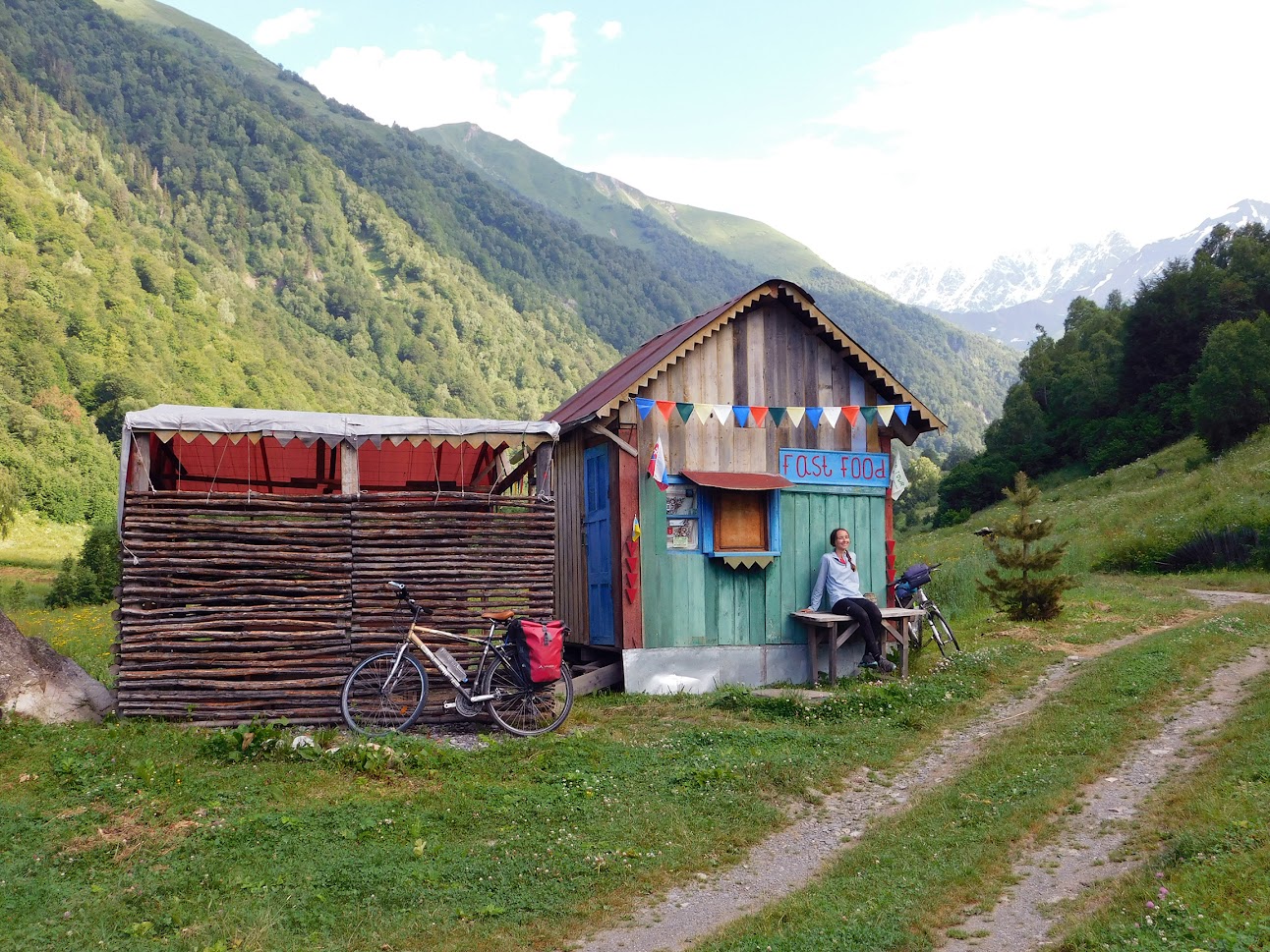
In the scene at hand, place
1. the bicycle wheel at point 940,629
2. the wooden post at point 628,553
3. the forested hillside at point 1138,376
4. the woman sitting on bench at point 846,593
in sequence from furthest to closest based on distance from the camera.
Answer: the forested hillside at point 1138,376 → the bicycle wheel at point 940,629 → the woman sitting on bench at point 846,593 → the wooden post at point 628,553

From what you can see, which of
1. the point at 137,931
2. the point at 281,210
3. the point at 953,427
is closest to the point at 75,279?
the point at 281,210

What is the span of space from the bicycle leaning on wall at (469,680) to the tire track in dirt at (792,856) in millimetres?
3553

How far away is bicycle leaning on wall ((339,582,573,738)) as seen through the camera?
37.3ft

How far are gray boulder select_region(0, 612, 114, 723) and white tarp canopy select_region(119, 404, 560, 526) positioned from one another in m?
1.69

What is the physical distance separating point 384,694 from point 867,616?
7.18m

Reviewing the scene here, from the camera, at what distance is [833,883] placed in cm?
711

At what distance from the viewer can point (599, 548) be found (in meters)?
15.6

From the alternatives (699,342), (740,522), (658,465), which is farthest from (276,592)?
(699,342)

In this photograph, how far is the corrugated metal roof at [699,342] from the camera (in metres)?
14.6

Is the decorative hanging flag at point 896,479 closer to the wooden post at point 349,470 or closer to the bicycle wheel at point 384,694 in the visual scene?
the bicycle wheel at point 384,694

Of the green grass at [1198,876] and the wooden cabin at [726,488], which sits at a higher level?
the wooden cabin at [726,488]

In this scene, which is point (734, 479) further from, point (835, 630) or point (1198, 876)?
point (1198, 876)

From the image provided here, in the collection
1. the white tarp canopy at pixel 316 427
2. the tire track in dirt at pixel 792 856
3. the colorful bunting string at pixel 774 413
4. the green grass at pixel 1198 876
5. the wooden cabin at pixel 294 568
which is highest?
the colorful bunting string at pixel 774 413

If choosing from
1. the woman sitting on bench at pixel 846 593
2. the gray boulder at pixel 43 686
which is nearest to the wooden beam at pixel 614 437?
the woman sitting on bench at pixel 846 593
